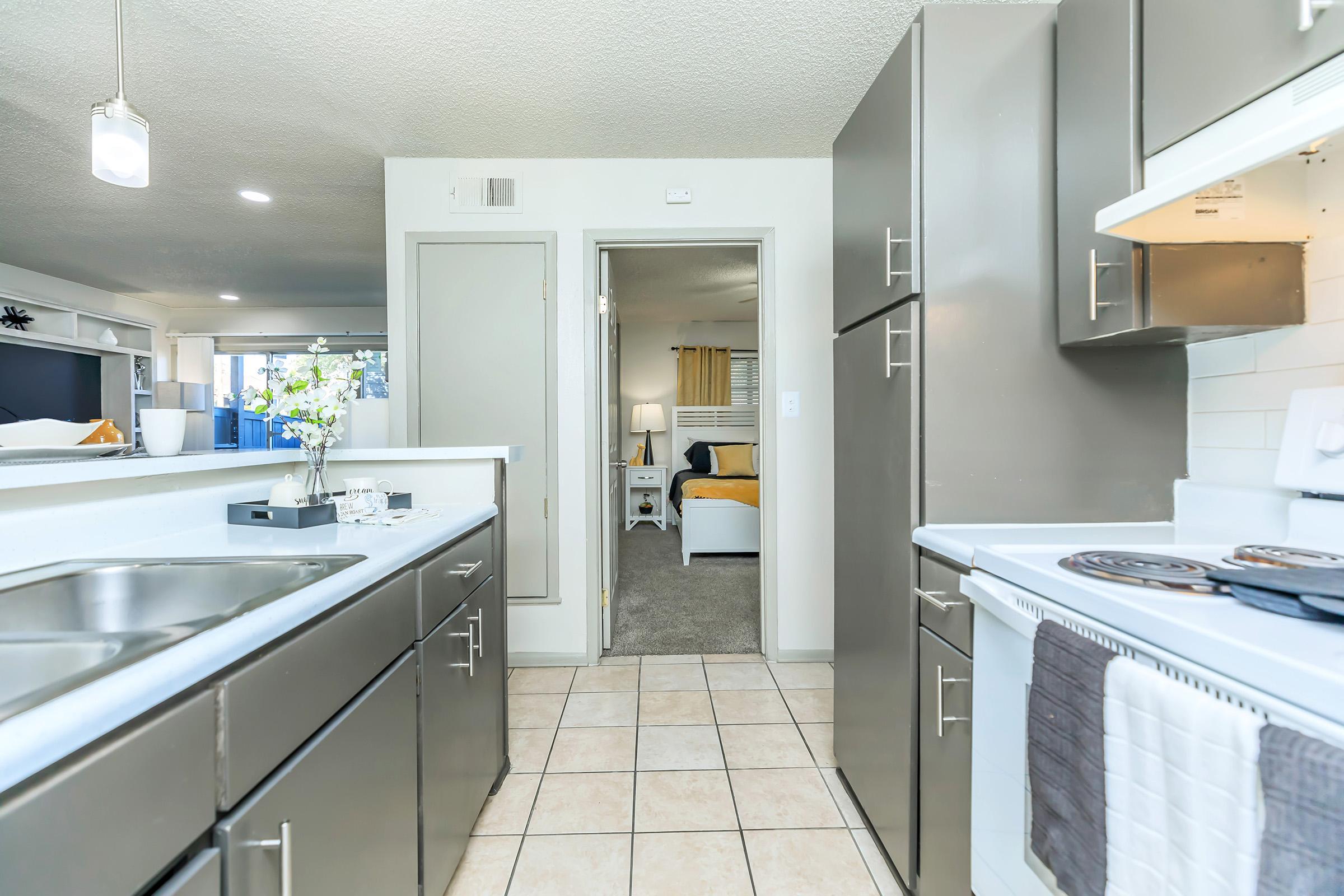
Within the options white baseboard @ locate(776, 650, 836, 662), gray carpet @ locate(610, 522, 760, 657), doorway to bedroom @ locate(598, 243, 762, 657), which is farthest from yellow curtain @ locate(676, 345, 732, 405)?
white baseboard @ locate(776, 650, 836, 662)

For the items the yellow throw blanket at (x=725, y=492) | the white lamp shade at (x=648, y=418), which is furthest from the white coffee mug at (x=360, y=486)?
the white lamp shade at (x=648, y=418)

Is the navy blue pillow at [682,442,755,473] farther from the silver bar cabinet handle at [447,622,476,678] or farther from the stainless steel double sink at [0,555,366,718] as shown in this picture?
the stainless steel double sink at [0,555,366,718]

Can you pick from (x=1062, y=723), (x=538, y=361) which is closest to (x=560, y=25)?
(x=538, y=361)

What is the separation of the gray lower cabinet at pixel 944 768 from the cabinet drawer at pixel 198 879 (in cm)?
115

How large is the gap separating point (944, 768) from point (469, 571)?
3.86 feet

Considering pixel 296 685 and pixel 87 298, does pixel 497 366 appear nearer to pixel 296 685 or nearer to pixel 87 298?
pixel 296 685

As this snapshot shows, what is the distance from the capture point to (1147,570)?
848 millimetres

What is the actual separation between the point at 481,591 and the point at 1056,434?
1.51 m

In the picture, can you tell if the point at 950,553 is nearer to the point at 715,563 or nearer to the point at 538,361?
the point at 538,361

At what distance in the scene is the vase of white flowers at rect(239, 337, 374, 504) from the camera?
4.67 ft

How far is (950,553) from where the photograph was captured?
1.13 meters

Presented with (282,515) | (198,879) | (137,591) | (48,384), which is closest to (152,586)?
(137,591)

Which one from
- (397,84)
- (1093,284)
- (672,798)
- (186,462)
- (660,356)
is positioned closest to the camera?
(1093,284)

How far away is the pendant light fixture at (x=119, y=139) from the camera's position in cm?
143
